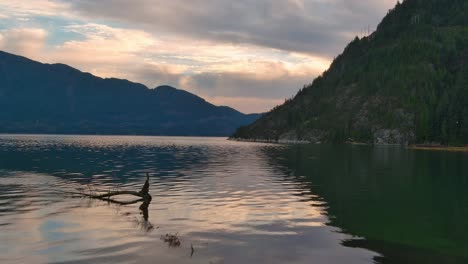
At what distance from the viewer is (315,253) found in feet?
94.6

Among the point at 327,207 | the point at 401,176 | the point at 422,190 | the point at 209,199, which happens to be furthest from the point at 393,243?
the point at 401,176

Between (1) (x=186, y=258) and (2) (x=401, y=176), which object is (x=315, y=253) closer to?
(1) (x=186, y=258)

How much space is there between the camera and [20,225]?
117 ft

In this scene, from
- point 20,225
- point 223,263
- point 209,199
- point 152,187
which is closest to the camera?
point 223,263

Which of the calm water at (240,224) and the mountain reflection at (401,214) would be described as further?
the mountain reflection at (401,214)

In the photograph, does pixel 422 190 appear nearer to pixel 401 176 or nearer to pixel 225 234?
pixel 401 176

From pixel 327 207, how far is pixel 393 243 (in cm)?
1503

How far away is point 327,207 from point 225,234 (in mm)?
17469

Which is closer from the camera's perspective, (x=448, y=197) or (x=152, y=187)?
(x=448, y=197)

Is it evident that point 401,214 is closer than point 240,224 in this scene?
No

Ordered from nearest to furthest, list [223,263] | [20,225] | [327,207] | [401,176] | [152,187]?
[223,263] < [20,225] < [327,207] < [152,187] < [401,176]

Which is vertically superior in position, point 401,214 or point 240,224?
point 401,214

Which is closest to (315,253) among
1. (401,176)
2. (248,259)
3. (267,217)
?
(248,259)

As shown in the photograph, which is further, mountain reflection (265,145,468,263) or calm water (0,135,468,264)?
mountain reflection (265,145,468,263)
